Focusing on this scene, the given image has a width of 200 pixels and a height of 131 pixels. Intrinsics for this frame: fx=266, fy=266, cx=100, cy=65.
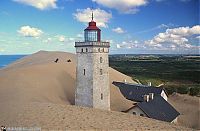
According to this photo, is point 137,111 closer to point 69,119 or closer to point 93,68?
point 93,68

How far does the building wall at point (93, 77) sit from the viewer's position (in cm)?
1762

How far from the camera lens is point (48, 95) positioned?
21.7m

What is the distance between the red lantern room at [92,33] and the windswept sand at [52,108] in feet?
15.2

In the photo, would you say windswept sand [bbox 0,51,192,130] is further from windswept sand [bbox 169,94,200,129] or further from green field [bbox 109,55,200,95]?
green field [bbox 109,55,200,95]

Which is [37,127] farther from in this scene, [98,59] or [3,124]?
[98,59]

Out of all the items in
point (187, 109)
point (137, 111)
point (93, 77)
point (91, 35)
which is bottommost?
point (187, 109)

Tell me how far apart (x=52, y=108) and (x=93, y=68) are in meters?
3.86

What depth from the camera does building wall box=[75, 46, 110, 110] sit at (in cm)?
1762

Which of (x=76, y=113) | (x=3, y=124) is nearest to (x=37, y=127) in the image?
(x=3, y=124)

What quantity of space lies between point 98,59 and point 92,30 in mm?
1990

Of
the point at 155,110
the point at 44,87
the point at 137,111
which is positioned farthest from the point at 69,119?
the point at 44,87

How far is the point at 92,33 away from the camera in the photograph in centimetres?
1788

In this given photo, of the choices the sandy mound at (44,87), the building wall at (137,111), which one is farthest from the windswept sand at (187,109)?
the sandy mound at (44,87)

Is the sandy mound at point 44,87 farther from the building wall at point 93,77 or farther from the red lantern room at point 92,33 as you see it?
the red lantern room at point 92,33
